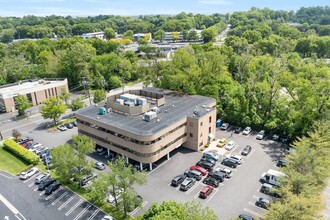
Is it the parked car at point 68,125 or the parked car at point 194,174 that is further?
the parked car at point 68,125

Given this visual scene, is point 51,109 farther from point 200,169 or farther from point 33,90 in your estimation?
point 200,169

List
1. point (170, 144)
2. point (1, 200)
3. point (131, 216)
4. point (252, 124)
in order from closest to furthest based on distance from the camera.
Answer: point (131, 216), point (1, 200), point (170, 144), point (252, 124)

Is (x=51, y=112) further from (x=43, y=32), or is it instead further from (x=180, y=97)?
(x=43, y=32)

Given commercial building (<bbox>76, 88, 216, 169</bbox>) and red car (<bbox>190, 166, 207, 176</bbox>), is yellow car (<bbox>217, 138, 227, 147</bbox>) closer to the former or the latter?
commercial building (<bbox>76, 88, 216, 169</bbox>)

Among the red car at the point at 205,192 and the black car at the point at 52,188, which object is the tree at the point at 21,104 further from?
the red car at the point at 205,192

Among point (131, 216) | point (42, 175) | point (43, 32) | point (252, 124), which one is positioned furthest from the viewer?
point (43, 32)

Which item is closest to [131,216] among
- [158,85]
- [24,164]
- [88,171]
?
[88,171]

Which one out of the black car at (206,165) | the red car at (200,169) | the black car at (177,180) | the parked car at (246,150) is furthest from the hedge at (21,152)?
the parked car at (246,150)
